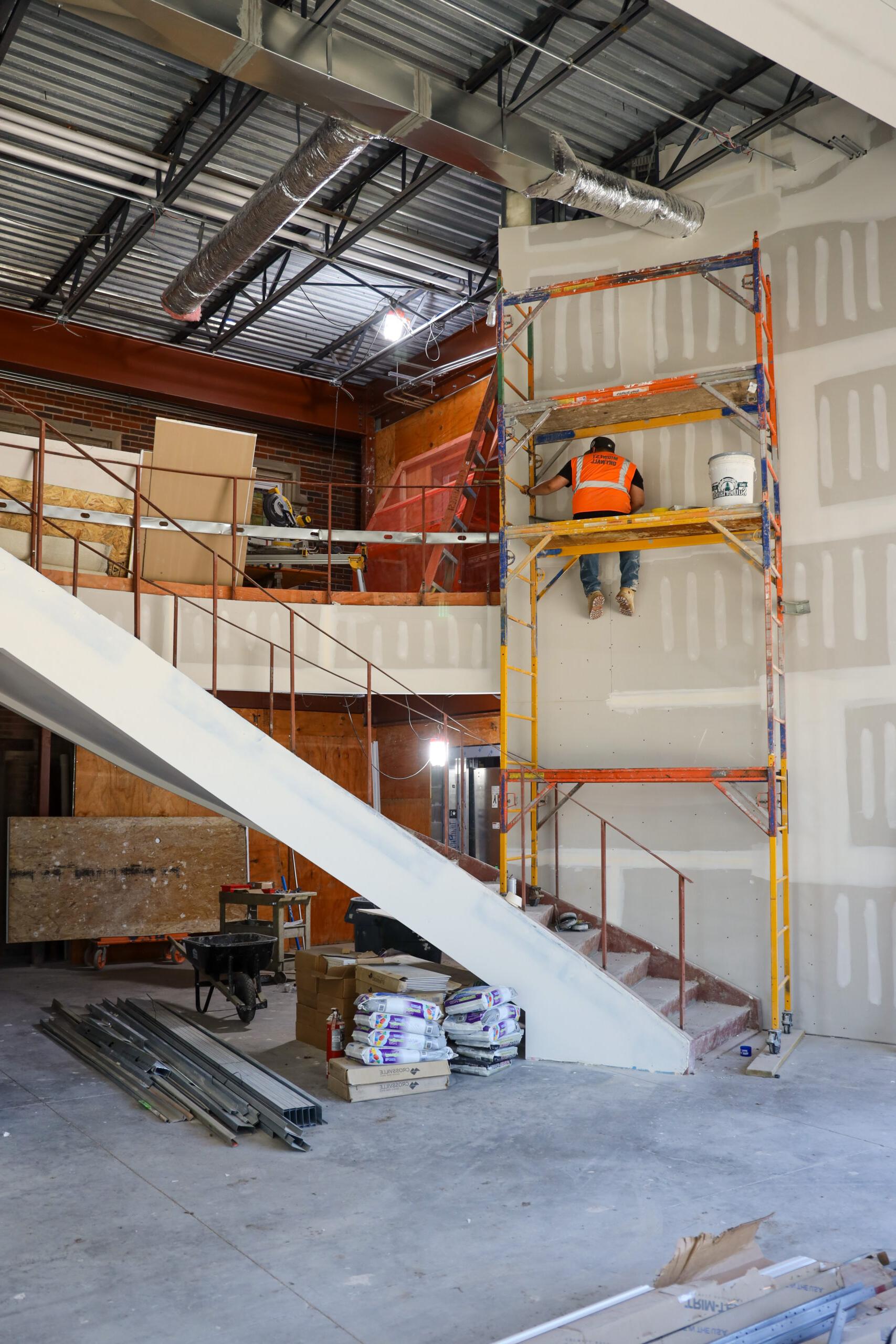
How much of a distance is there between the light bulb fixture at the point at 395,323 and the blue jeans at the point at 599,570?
14.6 ft

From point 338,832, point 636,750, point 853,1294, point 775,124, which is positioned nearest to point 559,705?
point 636,750

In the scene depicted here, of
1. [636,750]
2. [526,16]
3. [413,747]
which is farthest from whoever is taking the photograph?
[413,747]

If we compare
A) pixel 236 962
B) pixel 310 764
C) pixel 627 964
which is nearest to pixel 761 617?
pixel 627 964

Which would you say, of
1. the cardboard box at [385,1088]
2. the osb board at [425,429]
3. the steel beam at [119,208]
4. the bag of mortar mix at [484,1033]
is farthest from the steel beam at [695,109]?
the cardboard box at [385,1088]

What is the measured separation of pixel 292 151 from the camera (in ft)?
29.8

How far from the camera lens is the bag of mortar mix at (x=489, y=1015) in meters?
6.62

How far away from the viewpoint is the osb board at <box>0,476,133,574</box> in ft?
28.2

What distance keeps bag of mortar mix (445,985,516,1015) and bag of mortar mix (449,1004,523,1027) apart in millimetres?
17

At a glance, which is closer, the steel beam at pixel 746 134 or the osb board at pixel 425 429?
the steel beam at pixel 746 134

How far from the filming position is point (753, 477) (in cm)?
783

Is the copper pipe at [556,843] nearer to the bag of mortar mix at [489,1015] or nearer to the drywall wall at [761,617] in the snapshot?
the drywall wall at [761,617]

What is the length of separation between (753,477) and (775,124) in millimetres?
2885

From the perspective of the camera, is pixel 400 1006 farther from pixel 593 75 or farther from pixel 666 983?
pixel 593 75

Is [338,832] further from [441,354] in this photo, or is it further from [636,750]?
[441,354]
